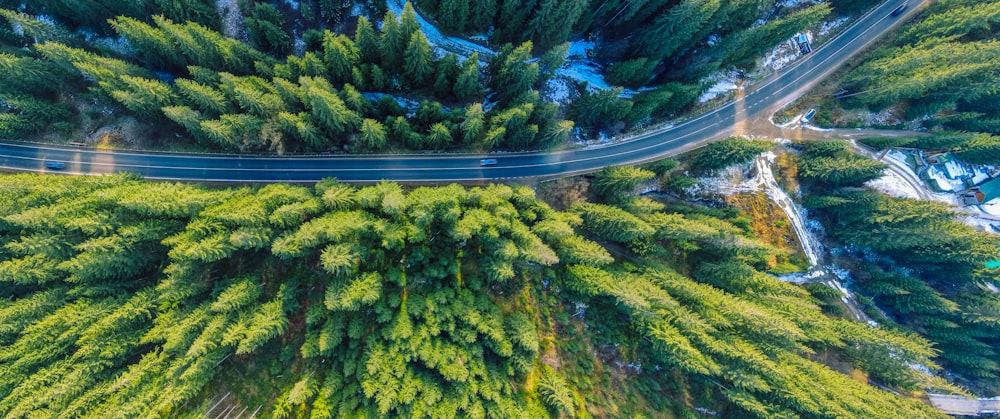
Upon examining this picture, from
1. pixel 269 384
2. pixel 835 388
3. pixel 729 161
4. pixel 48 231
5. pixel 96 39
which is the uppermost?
pixel 96 39

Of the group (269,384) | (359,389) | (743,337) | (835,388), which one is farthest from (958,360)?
→ (269,384)

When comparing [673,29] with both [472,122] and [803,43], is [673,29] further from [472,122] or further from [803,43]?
[472,122]

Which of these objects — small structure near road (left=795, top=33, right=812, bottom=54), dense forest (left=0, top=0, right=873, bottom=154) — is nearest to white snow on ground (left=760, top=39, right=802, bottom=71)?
small structure near road (left=795, top=33, right=812, bottom=54)

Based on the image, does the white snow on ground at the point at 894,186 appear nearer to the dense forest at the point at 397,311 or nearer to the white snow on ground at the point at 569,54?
the dense forest at the point at 397,311

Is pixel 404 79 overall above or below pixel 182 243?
above

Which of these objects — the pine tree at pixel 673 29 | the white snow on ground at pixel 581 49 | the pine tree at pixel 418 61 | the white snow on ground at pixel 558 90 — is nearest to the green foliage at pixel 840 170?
the pine tree at pixel 673 29

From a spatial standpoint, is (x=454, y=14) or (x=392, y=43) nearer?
(x=392, y=43)

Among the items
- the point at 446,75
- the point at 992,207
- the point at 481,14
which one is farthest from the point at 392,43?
the point at 992,207

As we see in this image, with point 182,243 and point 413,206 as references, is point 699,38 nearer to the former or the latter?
point 413,206
